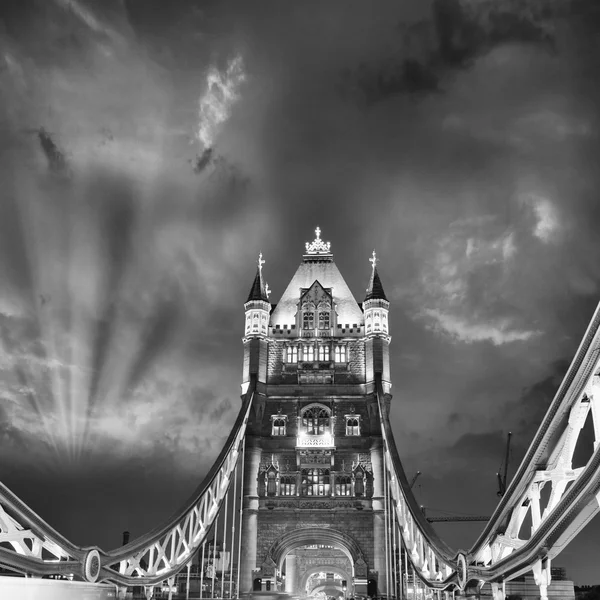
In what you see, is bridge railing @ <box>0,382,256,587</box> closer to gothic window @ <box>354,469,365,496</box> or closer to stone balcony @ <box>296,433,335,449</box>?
stone balcony @ <box>296,433,335,449</box>

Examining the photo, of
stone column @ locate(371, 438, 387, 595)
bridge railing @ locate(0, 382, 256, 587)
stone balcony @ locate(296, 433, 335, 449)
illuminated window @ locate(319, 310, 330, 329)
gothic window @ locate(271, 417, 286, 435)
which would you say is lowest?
bridge railing @ locate(0, 382, 256, 587)

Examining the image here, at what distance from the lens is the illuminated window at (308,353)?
62.5m

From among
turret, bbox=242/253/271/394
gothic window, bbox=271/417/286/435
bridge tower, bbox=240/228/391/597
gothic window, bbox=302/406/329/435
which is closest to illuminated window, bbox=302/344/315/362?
bridge tower, bbox=240/228/391/597

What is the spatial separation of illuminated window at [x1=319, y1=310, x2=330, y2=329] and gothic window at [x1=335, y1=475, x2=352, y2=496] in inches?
507

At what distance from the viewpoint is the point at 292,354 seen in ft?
206

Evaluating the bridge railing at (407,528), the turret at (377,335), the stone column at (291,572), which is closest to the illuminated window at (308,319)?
the turret at (377,335)

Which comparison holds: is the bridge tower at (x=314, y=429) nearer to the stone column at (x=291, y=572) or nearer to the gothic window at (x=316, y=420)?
the gothic window at (x=316, y=420)

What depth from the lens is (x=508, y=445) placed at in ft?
397

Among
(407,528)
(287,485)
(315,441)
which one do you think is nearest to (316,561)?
(287,485)

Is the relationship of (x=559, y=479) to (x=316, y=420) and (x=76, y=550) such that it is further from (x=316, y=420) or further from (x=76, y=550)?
(x=316, y=420)

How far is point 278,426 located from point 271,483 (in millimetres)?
4621

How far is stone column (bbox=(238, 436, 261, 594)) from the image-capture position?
53500mm

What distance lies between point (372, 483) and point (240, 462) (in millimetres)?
10087

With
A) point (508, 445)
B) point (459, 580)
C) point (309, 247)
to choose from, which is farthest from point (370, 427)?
point (508, 445)
